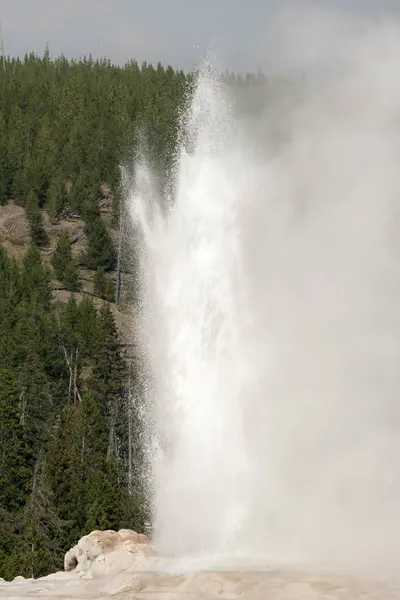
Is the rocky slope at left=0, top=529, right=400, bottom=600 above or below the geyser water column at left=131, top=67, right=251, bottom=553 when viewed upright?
below

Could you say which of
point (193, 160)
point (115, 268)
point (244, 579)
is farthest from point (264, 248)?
point (115, 268)

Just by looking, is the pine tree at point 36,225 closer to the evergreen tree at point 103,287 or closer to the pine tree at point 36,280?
the evergreen tree at point 103,287

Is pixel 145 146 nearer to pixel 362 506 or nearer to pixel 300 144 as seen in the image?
pixel 300 144

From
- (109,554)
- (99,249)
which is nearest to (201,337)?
(109,554)

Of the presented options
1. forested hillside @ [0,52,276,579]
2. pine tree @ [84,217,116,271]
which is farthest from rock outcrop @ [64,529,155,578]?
pine tree @ [84,217,116,271]

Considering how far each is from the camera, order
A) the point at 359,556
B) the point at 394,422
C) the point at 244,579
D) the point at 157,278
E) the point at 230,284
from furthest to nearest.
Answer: the point at 157,278
the point at 230,284
the point at 394,422
the point at 359,556
the point at 244,579

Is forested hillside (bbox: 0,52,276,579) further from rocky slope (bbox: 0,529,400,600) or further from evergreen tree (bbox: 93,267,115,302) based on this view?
rocky slope (bbox: 0,529,400,600)

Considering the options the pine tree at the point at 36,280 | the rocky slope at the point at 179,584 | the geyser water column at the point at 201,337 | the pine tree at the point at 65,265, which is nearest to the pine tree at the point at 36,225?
the pine tree at the point at 65,265
